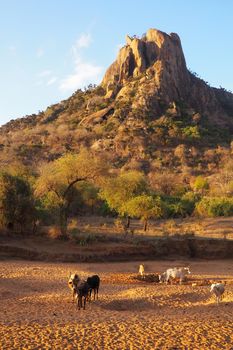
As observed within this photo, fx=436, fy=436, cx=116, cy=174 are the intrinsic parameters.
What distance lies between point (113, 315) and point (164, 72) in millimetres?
77264

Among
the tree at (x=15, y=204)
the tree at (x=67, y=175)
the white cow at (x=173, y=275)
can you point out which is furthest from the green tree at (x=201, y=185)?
the white cow at (x=173, y=275)

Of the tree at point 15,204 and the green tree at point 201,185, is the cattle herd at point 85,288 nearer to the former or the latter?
the tree at point 15,204

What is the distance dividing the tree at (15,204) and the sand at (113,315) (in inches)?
369

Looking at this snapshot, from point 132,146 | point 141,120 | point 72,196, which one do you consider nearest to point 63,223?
point 72,196

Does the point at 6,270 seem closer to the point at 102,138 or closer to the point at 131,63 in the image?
the point at 102,138

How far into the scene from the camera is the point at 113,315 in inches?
589

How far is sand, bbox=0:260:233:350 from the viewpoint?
38.3 feet

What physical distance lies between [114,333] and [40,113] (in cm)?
9629

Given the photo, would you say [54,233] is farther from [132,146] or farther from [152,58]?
[152,58]

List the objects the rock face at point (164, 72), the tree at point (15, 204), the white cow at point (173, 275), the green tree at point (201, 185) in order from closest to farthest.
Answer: the white cow at point (173, 275) < the tree at point (15, 204) < the green tree at point (201, 185) < the rock face at point (164, 72)

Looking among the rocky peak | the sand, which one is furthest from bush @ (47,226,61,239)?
the rocky peak

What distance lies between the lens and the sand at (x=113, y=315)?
38.3 feet

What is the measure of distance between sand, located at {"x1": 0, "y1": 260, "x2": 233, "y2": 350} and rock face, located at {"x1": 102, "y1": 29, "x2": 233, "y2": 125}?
6744 cm

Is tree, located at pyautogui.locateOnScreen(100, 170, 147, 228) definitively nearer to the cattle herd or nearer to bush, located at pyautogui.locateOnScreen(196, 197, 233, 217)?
bush, located at pyautogui.locateOnScreen(196, 197, 233, 217)
